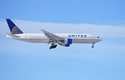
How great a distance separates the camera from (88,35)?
87688mm

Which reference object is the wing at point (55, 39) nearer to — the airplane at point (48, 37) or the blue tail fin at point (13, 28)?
the airplane at point (48, 37)

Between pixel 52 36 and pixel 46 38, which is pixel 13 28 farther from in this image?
pixel 52 36

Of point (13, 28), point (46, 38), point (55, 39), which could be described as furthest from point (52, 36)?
point (13, 28)

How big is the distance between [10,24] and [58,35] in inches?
511

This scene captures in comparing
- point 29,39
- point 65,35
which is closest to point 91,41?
point 65,35

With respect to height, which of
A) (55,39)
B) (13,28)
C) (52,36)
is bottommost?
(55,39)

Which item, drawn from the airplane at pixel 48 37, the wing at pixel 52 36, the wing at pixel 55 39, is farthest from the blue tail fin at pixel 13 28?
the wing at pixel 55 39

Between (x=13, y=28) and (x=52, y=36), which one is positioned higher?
(x=13, y=28)

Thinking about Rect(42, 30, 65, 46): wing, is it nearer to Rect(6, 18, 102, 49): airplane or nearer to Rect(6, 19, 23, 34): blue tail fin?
Rect(6, 18, 102, 49): airplane

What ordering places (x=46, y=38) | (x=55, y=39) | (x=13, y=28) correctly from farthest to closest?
1. (x=13, y=28)
2. (x=46, y=38)
3. (x=55, y=39)

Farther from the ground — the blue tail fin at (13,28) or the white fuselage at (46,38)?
the blue tail fin at (13,28)

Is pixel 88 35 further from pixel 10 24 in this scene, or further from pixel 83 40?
pixel 10 24

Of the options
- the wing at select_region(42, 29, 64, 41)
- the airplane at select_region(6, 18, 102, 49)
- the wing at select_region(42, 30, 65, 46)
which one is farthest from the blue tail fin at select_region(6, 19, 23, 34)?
the wing at select_region(42, 30, 65, 46)

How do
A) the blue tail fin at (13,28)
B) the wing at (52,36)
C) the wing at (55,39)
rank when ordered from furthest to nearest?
the blue tail fin at (13,28), the wing at (55,39), the wing at (52,36)
